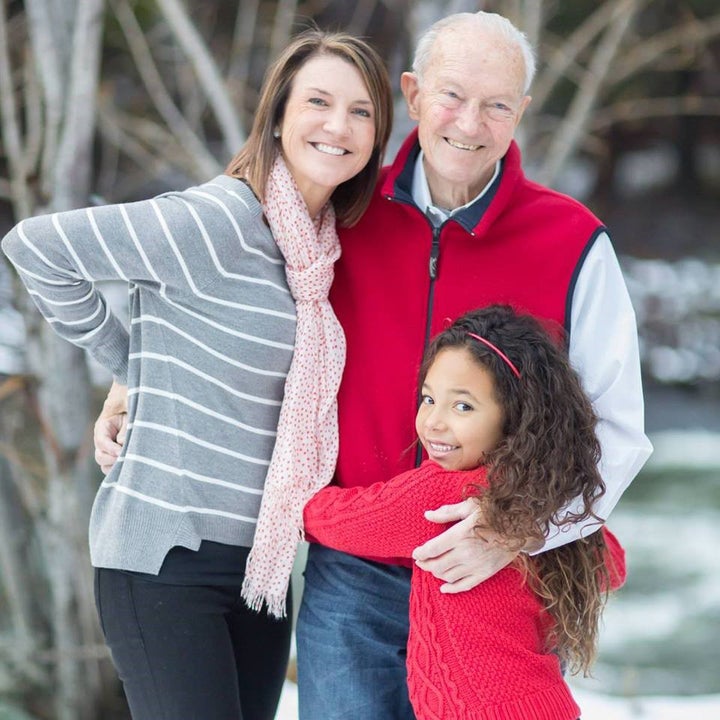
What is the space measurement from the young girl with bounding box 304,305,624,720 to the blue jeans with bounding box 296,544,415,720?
176 mm

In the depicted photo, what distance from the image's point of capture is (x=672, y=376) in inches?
148

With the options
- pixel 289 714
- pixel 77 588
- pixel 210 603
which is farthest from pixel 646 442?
pixel 77 588

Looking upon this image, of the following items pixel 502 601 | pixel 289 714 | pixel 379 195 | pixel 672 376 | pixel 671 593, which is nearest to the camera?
pixel 502 601

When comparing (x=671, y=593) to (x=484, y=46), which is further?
(x=671, y=593)

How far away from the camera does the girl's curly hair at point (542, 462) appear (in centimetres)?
147

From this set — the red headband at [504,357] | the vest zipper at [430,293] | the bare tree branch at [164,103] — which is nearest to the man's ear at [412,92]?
the vest zipper at [430,293]

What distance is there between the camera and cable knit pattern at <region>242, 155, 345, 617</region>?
1.64 m

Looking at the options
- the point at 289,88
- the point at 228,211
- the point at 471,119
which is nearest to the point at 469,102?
the point at 471,119

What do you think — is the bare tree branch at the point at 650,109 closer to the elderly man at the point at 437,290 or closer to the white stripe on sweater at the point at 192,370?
the elderly man at the point at 437,290

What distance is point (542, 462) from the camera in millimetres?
1483

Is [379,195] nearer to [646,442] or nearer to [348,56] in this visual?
[348,56]

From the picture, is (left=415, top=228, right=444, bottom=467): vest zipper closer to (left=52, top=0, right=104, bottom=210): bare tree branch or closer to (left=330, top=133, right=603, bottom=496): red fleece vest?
(left=330, top=133, right=603, bottom=496): red fleece vest

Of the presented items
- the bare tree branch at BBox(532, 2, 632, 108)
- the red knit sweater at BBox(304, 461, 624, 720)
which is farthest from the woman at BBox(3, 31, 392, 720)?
the bare tree branch at BBox(532, 2, 632, 108)

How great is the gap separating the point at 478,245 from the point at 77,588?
80.3 inches
